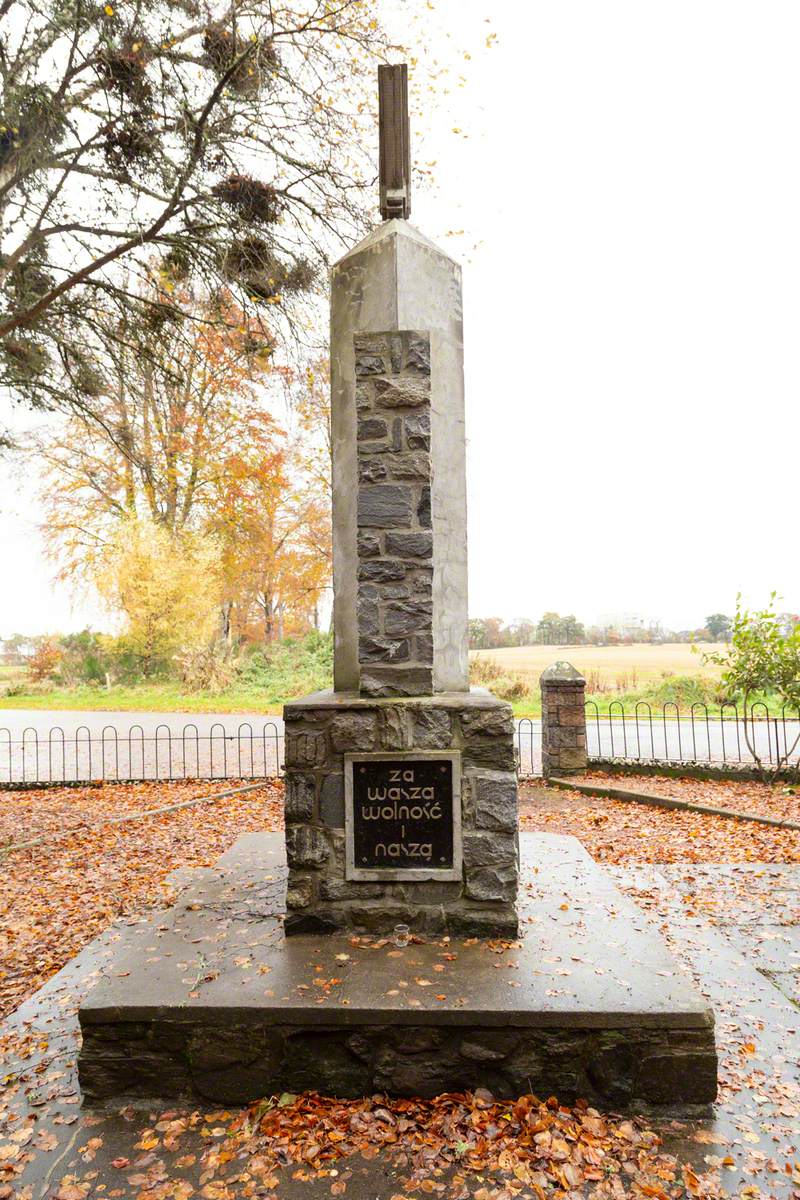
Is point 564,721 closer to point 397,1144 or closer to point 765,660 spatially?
point 765,660

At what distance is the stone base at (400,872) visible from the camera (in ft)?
11.8

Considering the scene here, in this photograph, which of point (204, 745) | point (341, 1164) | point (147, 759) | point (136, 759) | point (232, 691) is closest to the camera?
point (341, 1164)

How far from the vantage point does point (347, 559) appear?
4102 millimetres

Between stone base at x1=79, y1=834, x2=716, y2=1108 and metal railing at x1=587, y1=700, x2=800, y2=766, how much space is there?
6.85m

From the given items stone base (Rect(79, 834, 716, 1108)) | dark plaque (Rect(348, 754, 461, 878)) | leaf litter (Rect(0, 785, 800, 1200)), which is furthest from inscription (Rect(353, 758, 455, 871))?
leaf litter (Rect(0, 785, 800, 1200))

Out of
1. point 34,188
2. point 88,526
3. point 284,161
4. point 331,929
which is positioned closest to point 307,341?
point 284,161

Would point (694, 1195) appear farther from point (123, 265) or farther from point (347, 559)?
point (123, 265)

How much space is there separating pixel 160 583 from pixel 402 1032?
18.5 metres

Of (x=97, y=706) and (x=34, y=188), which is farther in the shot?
(x=97, y=706)

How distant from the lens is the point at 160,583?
20.1 meters

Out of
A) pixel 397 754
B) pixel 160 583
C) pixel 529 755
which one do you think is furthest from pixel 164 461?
pixel 397 754

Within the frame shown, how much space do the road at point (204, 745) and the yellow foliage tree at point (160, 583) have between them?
303cm

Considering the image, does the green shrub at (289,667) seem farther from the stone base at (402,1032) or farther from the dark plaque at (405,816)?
the stone base at (402,1032)

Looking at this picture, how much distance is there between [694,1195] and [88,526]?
850 inches
